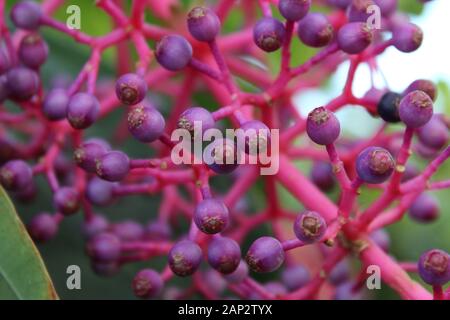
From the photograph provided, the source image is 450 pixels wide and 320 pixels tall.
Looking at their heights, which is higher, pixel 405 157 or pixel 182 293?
pixel 405 157

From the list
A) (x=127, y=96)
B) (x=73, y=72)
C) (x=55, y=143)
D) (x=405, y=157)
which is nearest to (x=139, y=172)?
(x=127, y=96)

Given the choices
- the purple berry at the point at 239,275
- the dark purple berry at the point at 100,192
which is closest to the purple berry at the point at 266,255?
the purple berry at the point at 239,275

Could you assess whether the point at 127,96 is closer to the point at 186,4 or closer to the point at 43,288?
the point at 43,288

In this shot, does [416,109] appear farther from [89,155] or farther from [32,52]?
[32,52]

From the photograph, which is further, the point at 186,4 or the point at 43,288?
the point at 186,4

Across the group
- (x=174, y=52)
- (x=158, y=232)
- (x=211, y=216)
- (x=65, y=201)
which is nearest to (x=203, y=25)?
(x=174, y=52)

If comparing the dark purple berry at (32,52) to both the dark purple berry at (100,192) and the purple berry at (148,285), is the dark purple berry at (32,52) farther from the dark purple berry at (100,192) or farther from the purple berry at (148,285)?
the purple berry at (148,285)
